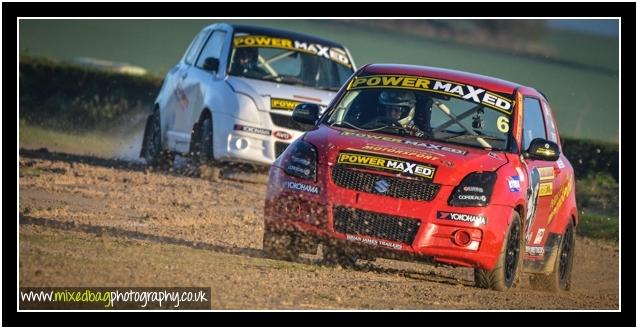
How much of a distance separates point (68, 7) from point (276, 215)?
9339mm

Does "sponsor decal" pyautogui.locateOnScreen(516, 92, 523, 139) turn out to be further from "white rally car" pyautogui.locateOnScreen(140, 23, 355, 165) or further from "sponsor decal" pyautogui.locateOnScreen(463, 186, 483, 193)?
"white rally car" pyautogui.locateOnScreen(140, 23, 355, 165)

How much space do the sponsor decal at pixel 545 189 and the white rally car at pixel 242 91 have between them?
16.6ft

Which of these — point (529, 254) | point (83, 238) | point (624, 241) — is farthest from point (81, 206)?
point (624, 241)

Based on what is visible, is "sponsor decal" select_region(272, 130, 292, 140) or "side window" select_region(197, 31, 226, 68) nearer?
Result: "sponsor decal" select_region(272, 130, 292, 140)

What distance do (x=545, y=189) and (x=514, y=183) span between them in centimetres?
107

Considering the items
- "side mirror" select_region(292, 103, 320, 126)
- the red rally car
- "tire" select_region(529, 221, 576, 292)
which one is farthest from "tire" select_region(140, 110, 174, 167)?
"tire" select_region(529, 221, 576, 292)

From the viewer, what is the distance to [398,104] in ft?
37.2

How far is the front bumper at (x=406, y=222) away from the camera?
9.92m

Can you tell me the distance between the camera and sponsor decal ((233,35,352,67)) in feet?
55.2

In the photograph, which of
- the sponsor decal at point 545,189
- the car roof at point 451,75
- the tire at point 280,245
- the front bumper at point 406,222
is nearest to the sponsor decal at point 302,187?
the front bumper at point 406,222

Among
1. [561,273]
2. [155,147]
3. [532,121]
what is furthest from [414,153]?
[155,147]

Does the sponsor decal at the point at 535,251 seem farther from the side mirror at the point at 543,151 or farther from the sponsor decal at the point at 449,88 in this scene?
the sponsor decal at the point at 449,88

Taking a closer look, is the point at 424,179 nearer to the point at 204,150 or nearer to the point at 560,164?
the point at 560,164

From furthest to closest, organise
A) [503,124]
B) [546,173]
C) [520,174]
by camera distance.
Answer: [546,173] < [503,124] < [520,174]
